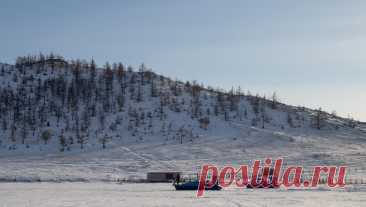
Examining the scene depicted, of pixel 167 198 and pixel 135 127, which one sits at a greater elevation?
pixel 135 127

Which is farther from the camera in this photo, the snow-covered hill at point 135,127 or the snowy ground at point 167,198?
the snow-covered hill at point 135,127

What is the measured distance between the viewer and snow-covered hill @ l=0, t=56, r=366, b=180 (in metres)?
59.6

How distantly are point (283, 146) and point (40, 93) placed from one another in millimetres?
37980

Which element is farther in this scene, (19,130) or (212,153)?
(19,130)

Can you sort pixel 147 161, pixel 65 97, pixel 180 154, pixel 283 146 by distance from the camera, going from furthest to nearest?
pixel 65 97
pixel 283 146
pixel 180 154
pixel 147 161

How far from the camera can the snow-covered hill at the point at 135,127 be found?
5959 cm

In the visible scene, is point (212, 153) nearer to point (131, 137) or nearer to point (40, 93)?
point (131, 137)

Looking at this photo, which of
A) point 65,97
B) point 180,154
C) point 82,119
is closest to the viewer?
point 180,154

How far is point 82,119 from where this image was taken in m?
76.6

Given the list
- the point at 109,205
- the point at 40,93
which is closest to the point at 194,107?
the point at 40,93

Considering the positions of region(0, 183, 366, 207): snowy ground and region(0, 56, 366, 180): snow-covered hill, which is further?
region(0, 56, 366, 180): snow-covered hill

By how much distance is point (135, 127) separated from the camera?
245 feet

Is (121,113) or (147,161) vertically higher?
(121,113)

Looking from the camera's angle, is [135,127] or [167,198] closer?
[167,198]
